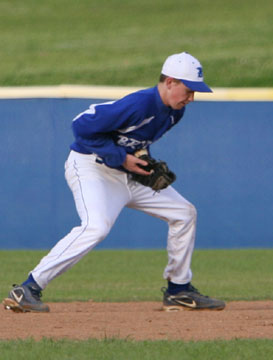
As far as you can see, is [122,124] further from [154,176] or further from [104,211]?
[104,211]

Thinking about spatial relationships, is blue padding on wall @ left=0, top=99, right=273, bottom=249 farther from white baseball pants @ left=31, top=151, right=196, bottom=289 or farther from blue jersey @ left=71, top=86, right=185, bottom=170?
blue jersey @ left=71, top=86, right=185, bottom=170

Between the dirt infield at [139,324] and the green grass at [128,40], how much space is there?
11.1 meters

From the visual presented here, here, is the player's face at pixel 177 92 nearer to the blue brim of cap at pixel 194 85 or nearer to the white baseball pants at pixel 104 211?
the blue brim of cap at pixel 194 85

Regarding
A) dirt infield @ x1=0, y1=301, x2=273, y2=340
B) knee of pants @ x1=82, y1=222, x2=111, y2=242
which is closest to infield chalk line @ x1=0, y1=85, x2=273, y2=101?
dirt infield @ x1=0, y1=301, x2=273, y2=340

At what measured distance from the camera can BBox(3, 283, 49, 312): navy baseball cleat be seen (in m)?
6.04

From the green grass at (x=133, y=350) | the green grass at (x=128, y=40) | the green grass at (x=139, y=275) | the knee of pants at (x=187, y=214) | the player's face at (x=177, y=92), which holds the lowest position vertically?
the green grass at (x=139, y=275)

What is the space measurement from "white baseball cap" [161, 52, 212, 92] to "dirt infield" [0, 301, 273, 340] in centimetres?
134

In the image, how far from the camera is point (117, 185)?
244 inches

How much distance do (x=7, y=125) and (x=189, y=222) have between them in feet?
22.7

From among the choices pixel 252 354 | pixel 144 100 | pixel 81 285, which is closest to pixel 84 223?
pixel 144 100

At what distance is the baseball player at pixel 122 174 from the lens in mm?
5891

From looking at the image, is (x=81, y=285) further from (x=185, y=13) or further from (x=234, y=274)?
(x=185, y=13)

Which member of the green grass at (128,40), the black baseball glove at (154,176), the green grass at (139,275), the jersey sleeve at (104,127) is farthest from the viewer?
the green grass at (128,40)

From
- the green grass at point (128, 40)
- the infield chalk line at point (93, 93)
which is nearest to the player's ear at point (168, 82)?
the infield chalk line at point (93, 93)
